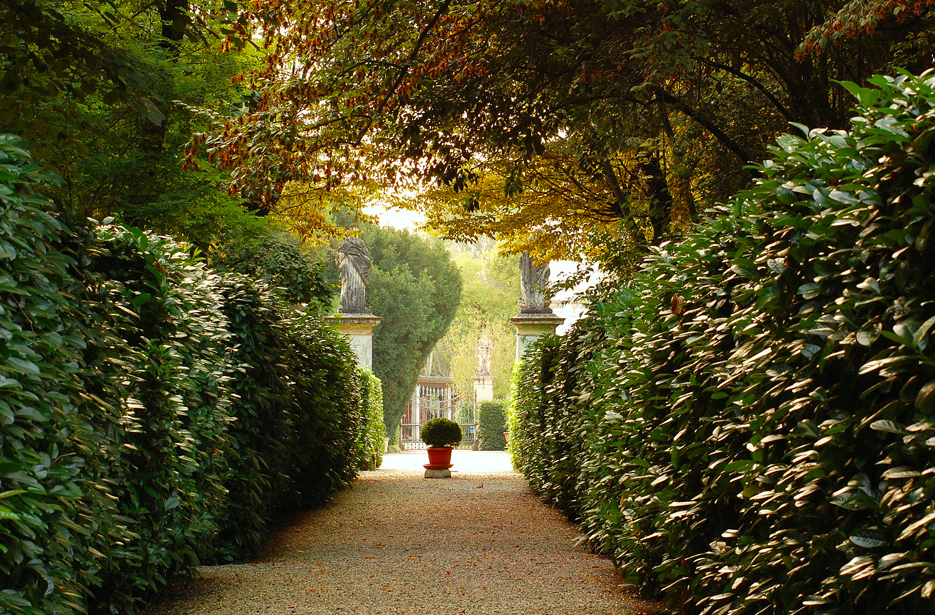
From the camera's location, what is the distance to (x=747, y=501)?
2963 mm

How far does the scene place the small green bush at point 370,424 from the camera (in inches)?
545

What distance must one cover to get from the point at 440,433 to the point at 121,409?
11.6 metres

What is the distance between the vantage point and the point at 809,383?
7.90 ft

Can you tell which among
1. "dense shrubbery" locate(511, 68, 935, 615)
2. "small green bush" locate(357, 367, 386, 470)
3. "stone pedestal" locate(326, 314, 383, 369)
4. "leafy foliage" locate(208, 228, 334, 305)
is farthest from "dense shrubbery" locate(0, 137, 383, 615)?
"stone pedestal" locate(326, 314, 383, 369)

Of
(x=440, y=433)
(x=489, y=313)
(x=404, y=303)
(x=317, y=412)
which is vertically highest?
(x=489, y=313)

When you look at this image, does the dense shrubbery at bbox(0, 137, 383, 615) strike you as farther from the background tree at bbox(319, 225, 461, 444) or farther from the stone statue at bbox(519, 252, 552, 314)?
the background tree at bbox(319, 225, 461, 444)

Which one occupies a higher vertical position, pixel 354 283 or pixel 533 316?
pixel 354 283

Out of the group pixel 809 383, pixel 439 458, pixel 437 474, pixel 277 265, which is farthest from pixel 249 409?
pixel 439 458

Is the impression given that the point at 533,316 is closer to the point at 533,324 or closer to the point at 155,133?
the point at 533,324

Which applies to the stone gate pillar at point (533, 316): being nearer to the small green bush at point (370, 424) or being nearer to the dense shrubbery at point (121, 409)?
the small green bush at point (370, 424)

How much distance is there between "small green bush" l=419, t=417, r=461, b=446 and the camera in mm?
14867

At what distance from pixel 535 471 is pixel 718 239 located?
6909 millimetres

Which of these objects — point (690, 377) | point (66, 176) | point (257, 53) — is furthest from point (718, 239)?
point (257, 53)

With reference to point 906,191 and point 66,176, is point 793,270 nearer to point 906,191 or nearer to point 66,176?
point 906,191
